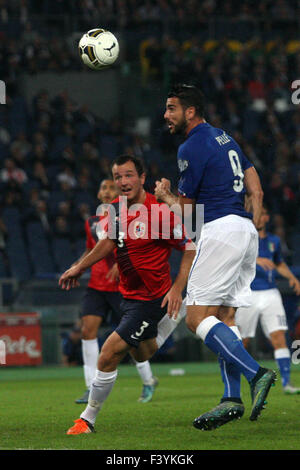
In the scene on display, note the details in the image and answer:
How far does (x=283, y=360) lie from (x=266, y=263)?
48.8 inches

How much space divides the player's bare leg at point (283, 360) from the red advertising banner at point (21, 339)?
6.01 m

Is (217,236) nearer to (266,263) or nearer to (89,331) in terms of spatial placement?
(89,331)

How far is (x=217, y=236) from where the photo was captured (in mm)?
6484

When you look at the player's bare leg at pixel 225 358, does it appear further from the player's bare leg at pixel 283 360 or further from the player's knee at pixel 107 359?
the player's bare leg at pixel 283 360

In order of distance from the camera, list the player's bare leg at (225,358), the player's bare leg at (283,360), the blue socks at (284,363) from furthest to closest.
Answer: the blue socks at (284,363)
the player's bare leg at (283,360)
the player's bare leg at (225,358)

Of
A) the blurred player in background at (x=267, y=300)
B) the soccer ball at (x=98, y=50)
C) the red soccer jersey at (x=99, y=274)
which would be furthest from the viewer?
the blurred player in background at (x=267, y=300)

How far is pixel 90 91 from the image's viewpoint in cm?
2378

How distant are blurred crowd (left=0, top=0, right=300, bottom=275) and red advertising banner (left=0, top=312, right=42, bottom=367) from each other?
230cm

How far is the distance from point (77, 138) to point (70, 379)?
9286 mm

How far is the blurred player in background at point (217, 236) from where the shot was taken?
6.36m

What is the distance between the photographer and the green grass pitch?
5836 millimetres

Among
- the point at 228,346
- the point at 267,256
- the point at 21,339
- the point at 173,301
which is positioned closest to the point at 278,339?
the point at 267,256

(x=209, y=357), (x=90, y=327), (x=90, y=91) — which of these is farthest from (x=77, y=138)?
(x=90, y=327)

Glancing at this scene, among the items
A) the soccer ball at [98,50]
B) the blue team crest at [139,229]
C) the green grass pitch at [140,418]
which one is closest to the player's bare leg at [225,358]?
the green grass pitch at [140,418]
